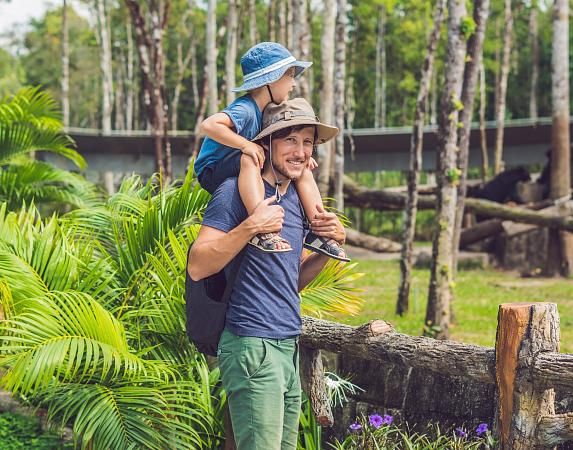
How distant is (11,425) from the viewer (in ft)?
21.8

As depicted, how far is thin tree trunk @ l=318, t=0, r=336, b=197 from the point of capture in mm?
13062

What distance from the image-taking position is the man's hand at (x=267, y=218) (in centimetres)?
333

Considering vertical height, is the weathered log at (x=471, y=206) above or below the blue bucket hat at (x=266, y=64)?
below

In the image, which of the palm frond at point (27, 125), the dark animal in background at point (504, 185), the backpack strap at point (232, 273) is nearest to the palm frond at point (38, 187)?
the palm frond at point (27, 125)

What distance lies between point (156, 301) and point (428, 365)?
1.68 m

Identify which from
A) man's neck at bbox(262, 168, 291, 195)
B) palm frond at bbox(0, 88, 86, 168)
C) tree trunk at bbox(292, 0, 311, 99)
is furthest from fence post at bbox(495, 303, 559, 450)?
tree trunk at bbox(292, 0, 311, 99)

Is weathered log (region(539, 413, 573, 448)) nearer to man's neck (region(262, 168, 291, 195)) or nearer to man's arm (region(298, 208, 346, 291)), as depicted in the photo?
man's arm (region(298, 208, 346, 291))

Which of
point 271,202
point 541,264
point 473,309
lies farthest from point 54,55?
point 271,202

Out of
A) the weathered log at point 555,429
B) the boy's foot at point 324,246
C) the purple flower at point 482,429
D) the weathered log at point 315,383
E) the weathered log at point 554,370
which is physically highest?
the boy's foot at point 324,246

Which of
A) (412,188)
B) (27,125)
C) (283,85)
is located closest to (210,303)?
(283,85)

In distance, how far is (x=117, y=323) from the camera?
15.3ft

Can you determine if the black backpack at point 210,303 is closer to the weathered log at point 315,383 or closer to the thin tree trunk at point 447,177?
the weathered log at point 315,383

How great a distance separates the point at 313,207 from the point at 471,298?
10456mm

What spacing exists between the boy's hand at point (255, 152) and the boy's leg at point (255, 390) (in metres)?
0.64
